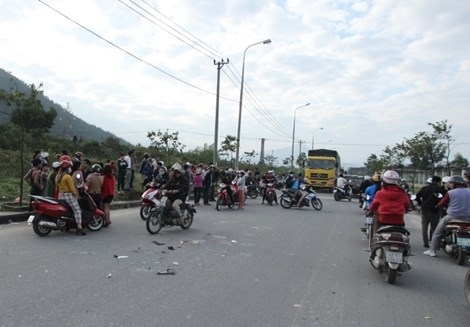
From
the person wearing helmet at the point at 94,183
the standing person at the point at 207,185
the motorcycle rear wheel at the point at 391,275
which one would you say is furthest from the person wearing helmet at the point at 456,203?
the standing person at the point at 207,185

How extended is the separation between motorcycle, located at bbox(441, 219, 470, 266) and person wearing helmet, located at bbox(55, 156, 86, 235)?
7714 millimetres

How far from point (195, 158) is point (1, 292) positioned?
139 feet

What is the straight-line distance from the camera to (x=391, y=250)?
6488 millimetres

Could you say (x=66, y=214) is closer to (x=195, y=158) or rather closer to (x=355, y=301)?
(x=355, y=301)

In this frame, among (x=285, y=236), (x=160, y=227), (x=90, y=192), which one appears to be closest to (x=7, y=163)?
(x=90, y=192)

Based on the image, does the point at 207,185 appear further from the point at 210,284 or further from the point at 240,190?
the point at 210,284

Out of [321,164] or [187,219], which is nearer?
[187,219]

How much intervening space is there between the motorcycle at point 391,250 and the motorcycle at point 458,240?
2179 millimetres

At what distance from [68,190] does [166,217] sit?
94.3 inches

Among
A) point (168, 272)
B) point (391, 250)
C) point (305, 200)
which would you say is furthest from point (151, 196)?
point (305, 200)

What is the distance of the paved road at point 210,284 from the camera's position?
4676mm

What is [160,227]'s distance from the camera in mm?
10117

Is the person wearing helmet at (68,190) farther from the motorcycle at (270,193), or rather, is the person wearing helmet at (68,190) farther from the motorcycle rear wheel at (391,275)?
the motorcycle at (270,193)

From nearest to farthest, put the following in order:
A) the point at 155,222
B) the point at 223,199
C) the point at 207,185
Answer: the point at 155,222 → the point at 223,199 → the point at 207,185
